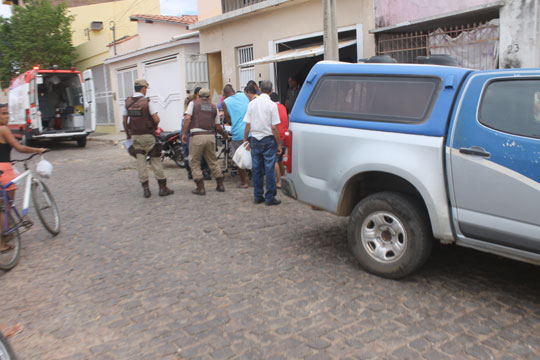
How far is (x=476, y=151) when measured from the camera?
370 cm

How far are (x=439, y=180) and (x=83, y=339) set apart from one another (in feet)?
9.79

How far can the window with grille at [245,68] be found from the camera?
45.3 feet

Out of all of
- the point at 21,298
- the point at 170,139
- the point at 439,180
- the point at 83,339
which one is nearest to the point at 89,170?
the point at 170,139

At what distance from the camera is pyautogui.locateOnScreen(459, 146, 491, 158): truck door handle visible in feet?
12.0

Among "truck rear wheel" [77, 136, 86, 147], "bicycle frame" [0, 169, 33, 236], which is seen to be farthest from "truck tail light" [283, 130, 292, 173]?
"truck rear wheel" [77, 136, 86, 147]

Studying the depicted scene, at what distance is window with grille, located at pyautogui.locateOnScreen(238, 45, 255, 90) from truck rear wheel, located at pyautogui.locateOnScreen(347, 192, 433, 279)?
9899mm

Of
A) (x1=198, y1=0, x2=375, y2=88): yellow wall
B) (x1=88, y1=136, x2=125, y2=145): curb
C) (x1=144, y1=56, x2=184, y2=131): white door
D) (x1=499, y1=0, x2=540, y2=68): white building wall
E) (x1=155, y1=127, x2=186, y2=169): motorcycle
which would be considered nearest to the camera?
(x1=499, y1=0, x2=540, y2=68): white building wall

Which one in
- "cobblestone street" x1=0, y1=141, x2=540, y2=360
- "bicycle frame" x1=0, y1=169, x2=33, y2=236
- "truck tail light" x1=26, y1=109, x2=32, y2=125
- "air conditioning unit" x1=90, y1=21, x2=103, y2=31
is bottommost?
"cobblestone street" x1=0, y1=141, x2=540, y2=360

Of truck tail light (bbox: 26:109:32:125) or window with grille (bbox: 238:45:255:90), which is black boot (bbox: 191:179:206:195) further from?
truck tail light (bbox: 26:109:32:125)

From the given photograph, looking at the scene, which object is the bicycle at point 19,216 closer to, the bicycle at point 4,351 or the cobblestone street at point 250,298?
the cobblestone street at point 250,298

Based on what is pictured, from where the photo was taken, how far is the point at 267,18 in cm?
1294

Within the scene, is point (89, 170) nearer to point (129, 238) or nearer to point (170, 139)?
point (170, 139)

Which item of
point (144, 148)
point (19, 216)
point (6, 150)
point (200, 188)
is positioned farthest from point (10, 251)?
point (200, 188)

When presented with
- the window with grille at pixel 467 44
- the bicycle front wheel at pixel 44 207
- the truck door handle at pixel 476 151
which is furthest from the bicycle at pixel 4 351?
the window with grille at pixel 467 44
